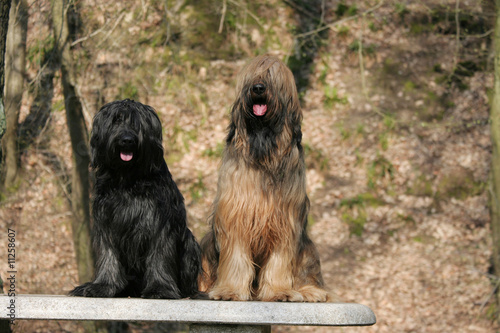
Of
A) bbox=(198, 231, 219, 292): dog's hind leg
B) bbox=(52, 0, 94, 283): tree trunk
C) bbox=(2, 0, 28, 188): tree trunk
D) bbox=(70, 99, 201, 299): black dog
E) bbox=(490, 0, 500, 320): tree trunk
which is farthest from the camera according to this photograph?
bbox=(490, 0, 500, 320): tree trunk

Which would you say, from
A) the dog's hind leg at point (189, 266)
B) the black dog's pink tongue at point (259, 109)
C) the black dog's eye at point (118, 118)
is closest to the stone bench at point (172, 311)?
the dog's hind leg at point (189, 266)

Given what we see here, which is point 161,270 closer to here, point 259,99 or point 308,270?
point 308,270

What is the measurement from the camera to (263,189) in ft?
13.4

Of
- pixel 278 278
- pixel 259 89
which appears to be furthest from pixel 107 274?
pixel 259 89

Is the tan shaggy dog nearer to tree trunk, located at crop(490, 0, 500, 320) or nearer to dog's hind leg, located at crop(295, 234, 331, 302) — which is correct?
dog's hind leg, located at crop(295, 234, 331, 302)

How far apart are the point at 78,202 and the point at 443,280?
565 cm

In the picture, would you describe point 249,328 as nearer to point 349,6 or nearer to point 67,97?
point 67,97

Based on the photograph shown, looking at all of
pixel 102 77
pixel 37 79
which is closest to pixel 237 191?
pixel 37 79

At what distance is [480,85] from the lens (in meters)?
11.0

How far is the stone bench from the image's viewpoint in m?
3.33

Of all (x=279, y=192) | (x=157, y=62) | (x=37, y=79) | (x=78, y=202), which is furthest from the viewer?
(x=157, y=62)

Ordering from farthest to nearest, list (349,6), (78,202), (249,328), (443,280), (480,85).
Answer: (349,6), (480,85), (443,280), (78,202), (249,328)

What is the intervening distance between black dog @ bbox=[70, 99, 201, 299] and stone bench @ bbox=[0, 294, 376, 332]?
35 centimetres

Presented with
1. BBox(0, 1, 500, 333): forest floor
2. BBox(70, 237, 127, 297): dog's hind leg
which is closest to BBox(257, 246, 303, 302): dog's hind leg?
BBox(70, 237, 127, 297): dog's hind leg
